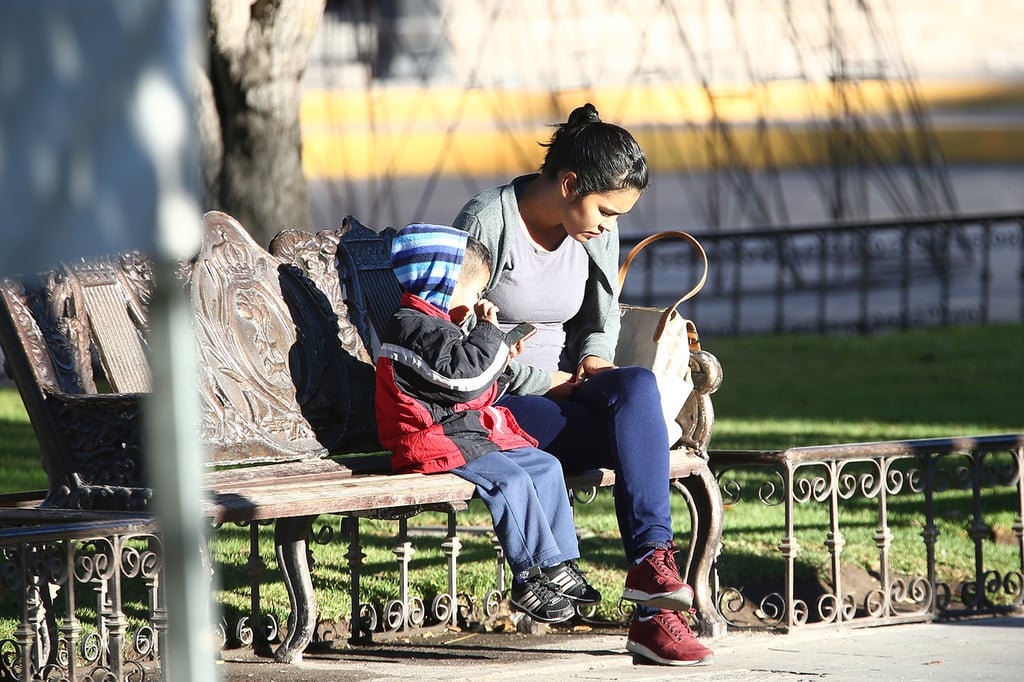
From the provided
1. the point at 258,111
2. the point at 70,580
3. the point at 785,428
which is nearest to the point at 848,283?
the point at 785,428

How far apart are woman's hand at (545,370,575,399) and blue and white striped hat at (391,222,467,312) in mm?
504

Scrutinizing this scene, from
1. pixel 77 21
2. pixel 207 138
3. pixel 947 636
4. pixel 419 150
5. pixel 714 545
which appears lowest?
pixel 947 636

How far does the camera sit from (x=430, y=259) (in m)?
4.04

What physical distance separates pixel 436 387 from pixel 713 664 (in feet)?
3.58

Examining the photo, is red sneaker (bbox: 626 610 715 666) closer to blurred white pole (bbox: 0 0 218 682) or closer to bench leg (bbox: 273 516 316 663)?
bench leg (bbox: 273 516 316 663)

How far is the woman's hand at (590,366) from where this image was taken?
446 centimetres

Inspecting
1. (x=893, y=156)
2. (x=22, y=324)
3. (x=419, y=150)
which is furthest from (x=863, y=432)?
(x=893, y=156)

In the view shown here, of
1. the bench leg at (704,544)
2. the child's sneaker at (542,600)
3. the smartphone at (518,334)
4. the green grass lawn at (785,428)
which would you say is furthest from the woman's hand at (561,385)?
the green grass lawn at (785,428)

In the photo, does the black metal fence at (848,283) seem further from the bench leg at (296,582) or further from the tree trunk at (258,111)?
the bench leg at (296,582)

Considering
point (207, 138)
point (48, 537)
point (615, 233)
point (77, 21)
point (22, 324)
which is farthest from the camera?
point (207, 138)

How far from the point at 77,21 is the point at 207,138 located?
646 centimetres

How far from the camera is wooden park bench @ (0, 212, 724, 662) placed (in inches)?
153

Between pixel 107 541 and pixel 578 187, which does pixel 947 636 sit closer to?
pixel 578 187

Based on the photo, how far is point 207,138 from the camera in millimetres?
7703
